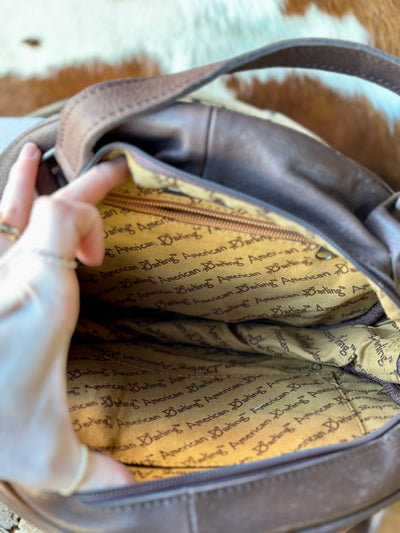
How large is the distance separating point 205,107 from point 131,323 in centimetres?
36

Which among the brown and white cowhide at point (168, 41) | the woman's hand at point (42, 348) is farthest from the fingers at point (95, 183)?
the brown and white cowhide at point (168, 41)

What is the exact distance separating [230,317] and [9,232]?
34 cm

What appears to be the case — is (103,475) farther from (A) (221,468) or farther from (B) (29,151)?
(B) (29,151)

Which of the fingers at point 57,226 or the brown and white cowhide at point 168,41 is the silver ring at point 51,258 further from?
the brown and white cowhide at point 168,41

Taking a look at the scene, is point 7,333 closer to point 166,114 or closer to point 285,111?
point 166,114

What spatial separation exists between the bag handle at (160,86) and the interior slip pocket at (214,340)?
0.05 meters

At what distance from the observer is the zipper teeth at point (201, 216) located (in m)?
0.50

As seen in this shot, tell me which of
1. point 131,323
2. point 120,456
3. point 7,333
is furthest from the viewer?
point 131,323

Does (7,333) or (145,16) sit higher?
(145,16)

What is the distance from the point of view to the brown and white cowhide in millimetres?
728

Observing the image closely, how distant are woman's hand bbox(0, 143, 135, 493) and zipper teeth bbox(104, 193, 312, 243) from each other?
92mm

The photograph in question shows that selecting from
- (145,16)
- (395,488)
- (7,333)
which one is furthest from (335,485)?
(145,16)

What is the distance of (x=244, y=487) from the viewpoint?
41 cm

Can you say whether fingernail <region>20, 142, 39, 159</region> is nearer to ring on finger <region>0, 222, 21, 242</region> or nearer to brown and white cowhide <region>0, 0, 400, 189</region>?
ring on finger <region>0, 222, 21, 242</region>
